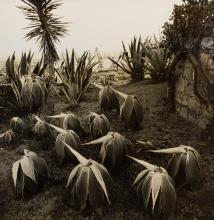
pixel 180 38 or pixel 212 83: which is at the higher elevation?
pixel 180 38

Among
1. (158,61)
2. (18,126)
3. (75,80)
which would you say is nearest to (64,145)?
(18,126)

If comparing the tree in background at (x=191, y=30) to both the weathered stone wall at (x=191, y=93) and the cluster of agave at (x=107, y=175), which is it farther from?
the cluster of agave at (x=107, y=175)

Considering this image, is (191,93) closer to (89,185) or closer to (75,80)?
(75,80)

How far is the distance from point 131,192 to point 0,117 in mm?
2791

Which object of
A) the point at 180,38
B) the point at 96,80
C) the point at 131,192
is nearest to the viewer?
the point at 131,192

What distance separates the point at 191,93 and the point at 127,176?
60.9 inches

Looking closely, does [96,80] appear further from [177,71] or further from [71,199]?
[71,199]

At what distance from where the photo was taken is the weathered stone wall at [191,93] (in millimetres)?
4906

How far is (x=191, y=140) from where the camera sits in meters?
4.98

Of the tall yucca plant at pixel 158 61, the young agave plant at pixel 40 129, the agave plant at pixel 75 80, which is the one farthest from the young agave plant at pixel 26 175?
the tall yucca plant at pixel 158 61

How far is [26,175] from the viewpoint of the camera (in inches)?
159

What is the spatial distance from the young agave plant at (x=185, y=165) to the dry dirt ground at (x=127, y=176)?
0.17 meters

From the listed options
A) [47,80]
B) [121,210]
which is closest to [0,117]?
[47,80]

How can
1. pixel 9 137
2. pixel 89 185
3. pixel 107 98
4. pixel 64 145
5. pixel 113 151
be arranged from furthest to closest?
pixel 107 98
pixel 9 137
pixel 64 145
pixel 113 151
pixel 89 185
